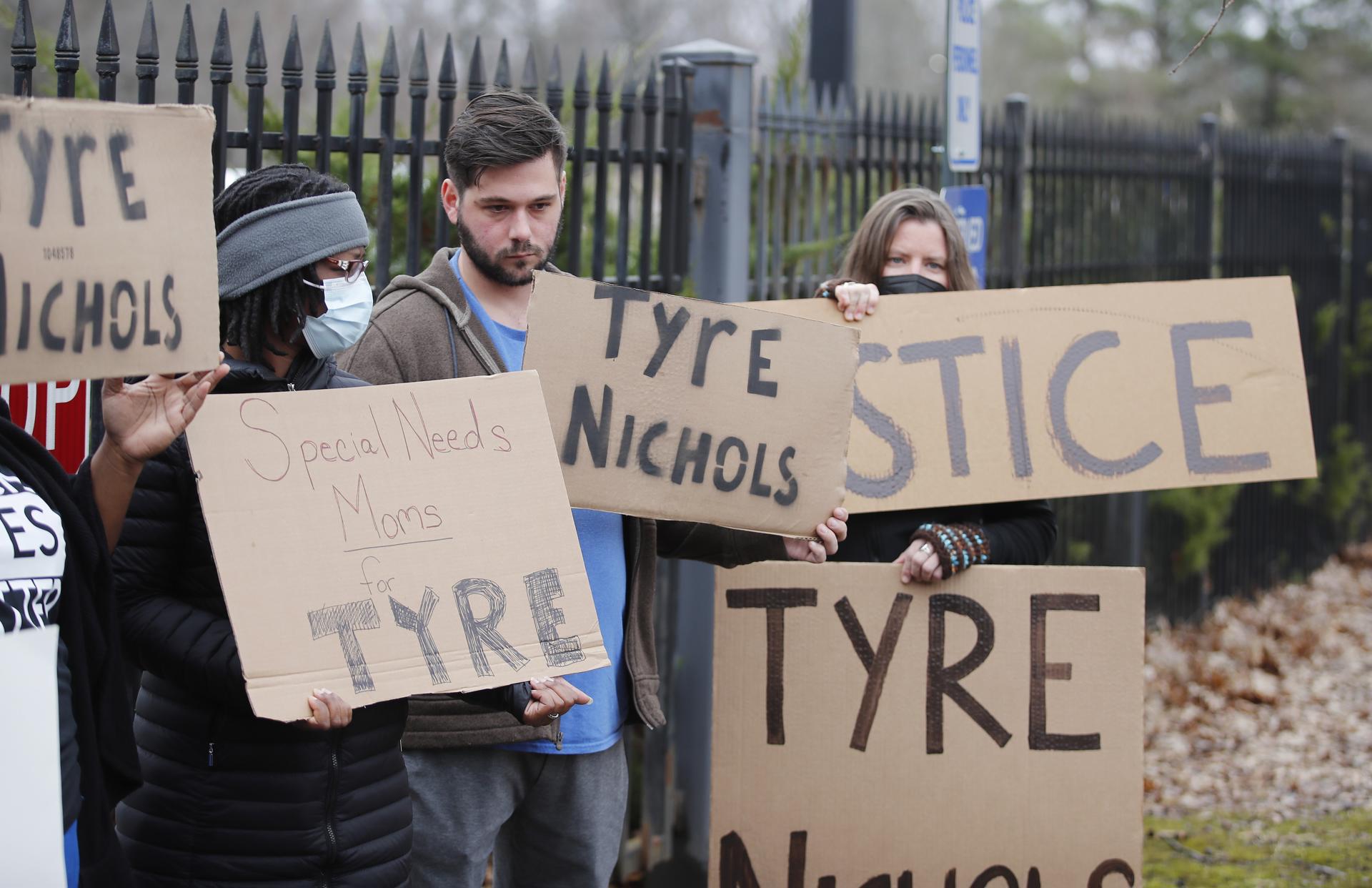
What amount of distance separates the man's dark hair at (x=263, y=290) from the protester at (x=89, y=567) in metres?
0.18

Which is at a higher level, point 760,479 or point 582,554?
point 760,479

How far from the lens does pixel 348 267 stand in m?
2.34

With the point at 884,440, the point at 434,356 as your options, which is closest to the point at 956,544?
the point at 884,440

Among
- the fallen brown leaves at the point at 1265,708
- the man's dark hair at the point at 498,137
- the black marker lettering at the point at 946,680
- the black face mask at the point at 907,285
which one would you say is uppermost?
the man's dark hair at the point at 498,137

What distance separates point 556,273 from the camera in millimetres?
2670

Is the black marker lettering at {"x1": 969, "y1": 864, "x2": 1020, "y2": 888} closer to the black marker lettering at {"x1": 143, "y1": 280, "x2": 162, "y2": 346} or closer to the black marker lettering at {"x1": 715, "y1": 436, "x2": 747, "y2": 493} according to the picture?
the black marker lettering at {"x1": 715, "y1": 436, "x2": 747, "y2": 493}

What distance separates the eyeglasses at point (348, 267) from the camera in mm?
2316

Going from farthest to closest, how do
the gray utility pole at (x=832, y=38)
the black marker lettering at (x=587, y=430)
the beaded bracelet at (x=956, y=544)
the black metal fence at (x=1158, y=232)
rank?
the gray utility pole at (x=832, y=38)
the black metal fence at (x=1158, y=232)
the beaded bracelet at (x=956, y=544)
the black marker lettering at (x=587, y=430)

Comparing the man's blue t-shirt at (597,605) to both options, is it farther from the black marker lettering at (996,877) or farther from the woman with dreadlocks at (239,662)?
the black marker lettering at (996,877)

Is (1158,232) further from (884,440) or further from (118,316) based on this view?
(118,316)

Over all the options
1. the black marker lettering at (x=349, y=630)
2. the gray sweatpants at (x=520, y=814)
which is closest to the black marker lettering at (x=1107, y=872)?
the gray sweatpants at (x=520, y=814)

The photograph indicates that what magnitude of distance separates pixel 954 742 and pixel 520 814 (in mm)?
1008

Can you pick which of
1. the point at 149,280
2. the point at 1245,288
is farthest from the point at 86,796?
the point at 1245,288

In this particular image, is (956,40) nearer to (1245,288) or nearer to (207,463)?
(1245,288)
